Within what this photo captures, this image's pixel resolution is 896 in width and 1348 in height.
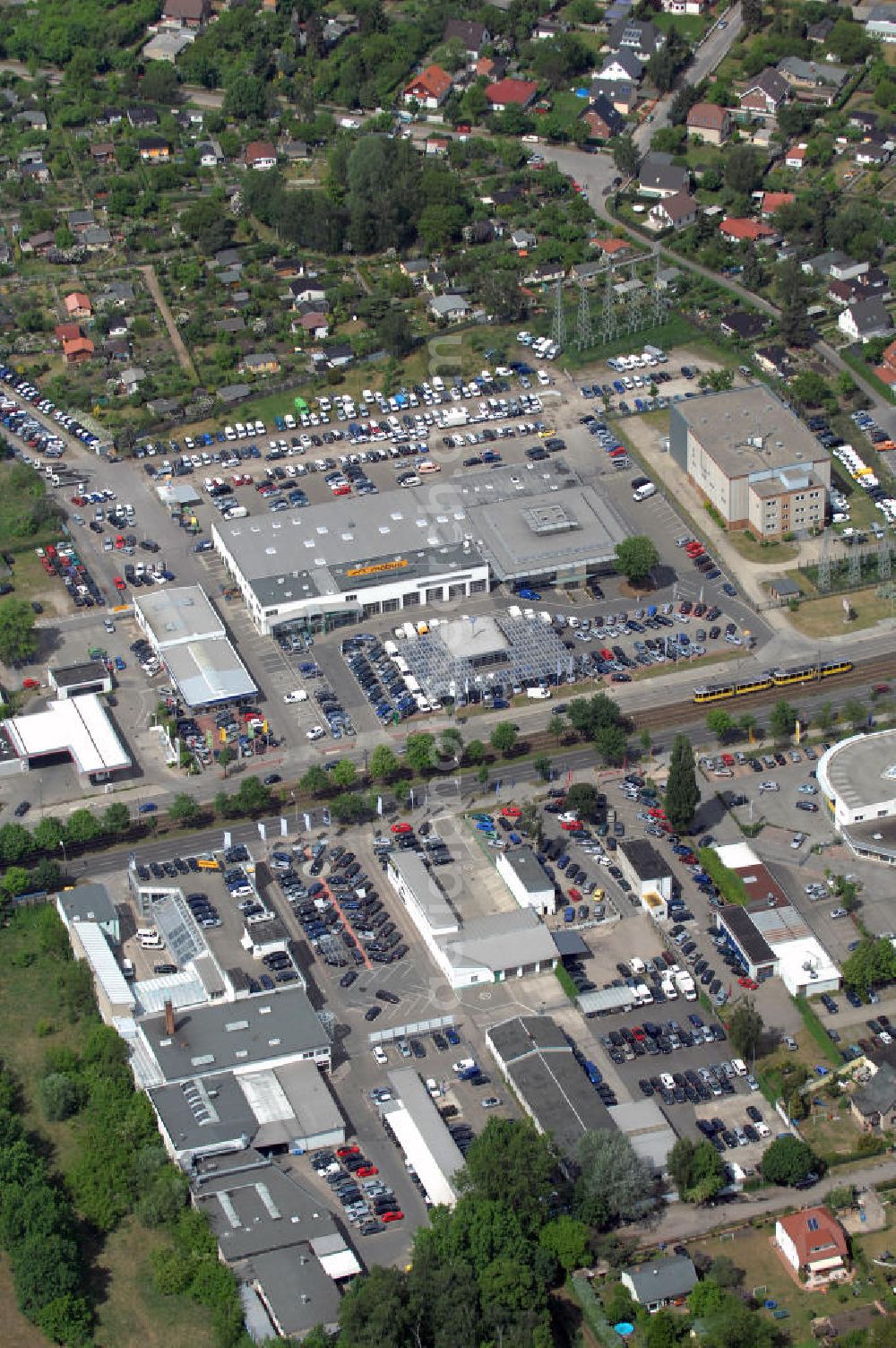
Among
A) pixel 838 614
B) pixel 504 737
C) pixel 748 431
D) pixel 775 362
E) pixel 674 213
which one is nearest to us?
pixel 504 737

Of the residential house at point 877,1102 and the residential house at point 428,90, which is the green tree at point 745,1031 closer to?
the residential house at point 877,1102

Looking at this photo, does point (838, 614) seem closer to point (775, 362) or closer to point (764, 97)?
point (775, 362)

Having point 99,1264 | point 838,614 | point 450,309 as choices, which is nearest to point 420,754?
point 838,614

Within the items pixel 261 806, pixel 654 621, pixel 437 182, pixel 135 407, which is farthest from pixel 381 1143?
pixel 437 182

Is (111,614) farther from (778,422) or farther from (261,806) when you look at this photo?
(778,422)

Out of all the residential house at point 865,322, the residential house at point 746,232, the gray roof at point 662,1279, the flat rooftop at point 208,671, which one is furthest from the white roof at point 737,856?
the residential house at point 746,232

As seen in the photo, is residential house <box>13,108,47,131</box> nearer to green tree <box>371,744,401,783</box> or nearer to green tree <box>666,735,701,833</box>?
green tree <box>371,744,401,783</box>

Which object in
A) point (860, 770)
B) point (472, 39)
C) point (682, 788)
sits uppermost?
point (472, 39)
